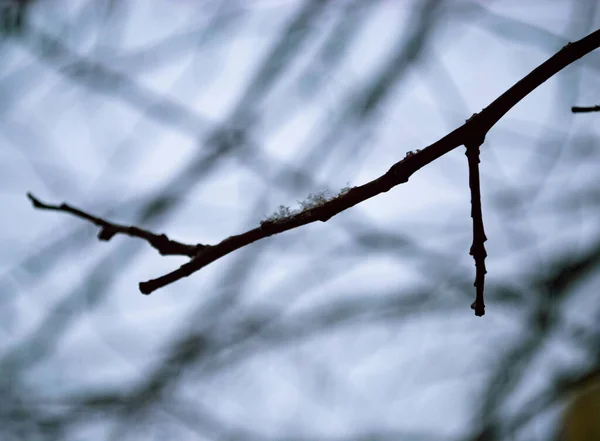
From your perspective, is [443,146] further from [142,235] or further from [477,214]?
[142,235]

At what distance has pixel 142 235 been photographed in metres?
0.86

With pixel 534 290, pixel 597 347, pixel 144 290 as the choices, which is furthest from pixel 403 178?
pixel 597 347

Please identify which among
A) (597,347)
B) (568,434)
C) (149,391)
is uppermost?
(597,347)

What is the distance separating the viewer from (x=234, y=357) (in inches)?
116

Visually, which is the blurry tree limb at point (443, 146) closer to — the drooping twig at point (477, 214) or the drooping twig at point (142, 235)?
the drooping twig at point (477, 214)

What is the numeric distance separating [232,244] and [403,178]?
251mm

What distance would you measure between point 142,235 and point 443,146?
500 millimetres

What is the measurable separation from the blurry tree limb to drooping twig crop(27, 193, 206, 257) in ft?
0.42

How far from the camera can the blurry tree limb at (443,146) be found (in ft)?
2.17

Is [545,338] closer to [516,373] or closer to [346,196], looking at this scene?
[516,373]

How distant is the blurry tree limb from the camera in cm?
66

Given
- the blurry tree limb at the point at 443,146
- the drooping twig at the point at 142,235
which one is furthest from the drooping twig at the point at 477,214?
the drooping twig at the point at 142,235

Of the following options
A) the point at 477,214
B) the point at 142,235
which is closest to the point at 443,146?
the point at 477,214

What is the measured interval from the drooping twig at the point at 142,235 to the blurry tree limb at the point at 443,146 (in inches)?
5.1
